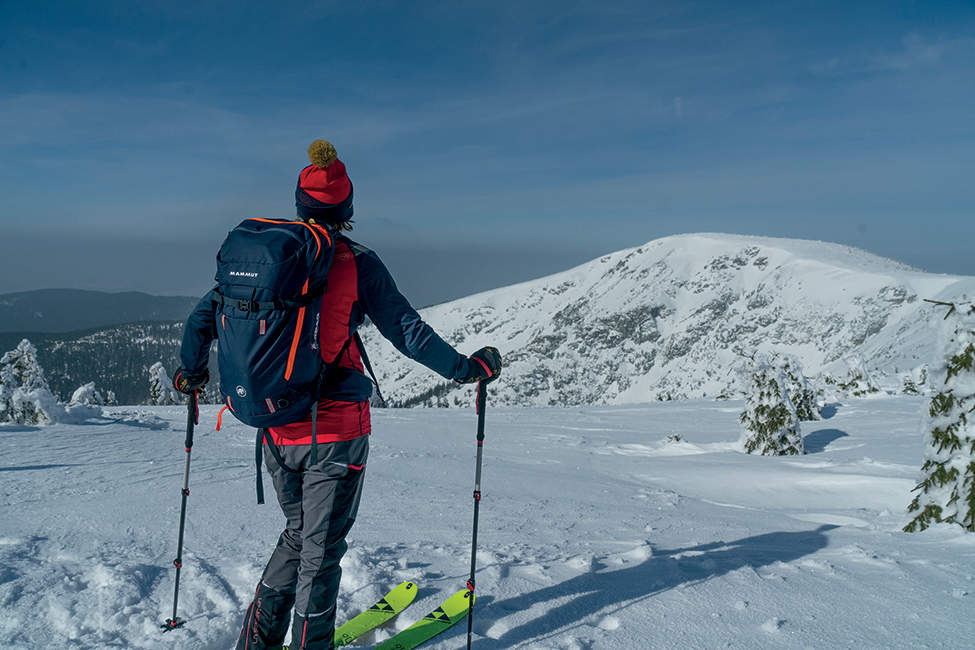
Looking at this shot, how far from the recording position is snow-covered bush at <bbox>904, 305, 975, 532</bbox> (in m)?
5.38

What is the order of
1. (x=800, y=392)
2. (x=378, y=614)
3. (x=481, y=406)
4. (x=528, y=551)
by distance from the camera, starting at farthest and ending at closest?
(x=800, y=392), (x=528, y=551), (x=481, y=406), (x=378, y=614)

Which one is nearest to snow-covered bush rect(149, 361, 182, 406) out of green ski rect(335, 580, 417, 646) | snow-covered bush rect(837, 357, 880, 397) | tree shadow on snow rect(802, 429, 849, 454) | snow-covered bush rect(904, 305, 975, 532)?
tree shadow on snow rect(802, 429, 849, 454)

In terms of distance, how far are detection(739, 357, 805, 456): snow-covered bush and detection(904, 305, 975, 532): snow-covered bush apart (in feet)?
20.8

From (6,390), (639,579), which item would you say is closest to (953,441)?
(639,579)

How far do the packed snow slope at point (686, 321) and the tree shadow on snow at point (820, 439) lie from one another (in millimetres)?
31528

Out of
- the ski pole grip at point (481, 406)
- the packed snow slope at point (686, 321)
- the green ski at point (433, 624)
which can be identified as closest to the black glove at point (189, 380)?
the ski pole grip at point (481, 406)

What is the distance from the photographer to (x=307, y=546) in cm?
294

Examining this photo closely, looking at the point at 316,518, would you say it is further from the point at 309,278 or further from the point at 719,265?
the point at 719,265

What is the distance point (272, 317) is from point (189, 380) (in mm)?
1322

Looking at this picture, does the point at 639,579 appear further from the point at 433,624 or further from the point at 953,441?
the point at 953,441

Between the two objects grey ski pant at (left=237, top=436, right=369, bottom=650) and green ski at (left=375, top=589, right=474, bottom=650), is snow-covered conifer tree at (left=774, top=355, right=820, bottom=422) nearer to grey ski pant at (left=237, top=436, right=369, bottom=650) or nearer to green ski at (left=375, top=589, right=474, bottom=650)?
green ski at (left=375, top=589, right=474, bottom=650)

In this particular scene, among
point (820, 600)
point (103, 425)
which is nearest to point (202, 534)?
point (820, 600)

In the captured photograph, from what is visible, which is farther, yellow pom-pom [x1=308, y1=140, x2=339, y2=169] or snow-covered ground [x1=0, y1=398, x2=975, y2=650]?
snow-covered ground [x1=0, y1=398, x2=975, y2=650]

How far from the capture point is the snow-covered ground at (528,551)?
134 inches
